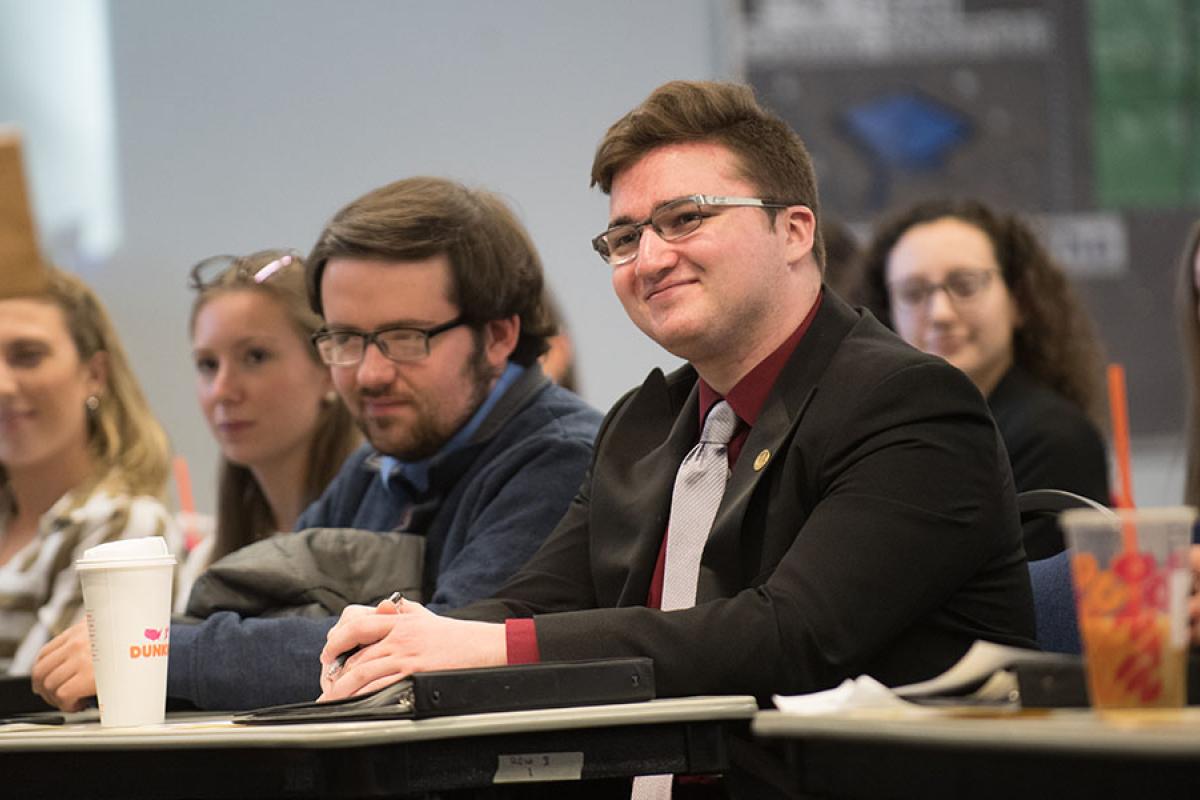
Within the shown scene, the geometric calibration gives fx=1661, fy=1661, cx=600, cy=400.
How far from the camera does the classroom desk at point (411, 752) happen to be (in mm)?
1363

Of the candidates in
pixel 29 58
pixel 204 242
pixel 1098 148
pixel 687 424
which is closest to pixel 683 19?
pixel 1098 148

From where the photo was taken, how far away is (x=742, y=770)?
156 cm

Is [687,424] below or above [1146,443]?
above

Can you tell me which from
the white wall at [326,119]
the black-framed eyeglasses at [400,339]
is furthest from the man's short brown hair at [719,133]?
the white wall at [326,119]

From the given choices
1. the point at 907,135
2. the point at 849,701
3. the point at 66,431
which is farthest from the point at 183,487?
the point at 849,701

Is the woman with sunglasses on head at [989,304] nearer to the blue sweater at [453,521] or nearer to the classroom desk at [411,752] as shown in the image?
the blue sweater at [453,521]

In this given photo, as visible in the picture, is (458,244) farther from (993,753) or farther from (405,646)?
(993,753)

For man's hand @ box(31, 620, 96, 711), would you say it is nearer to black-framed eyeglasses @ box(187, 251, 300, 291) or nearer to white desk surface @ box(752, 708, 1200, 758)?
black-framed eyeglasses @ box(187, 251, 300, 291)

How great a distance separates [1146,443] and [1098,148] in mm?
861

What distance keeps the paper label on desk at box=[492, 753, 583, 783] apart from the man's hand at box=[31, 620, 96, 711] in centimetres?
87

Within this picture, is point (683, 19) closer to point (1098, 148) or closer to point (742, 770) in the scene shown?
point (1098, 148)

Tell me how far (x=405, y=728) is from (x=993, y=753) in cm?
53

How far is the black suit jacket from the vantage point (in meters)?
1.66

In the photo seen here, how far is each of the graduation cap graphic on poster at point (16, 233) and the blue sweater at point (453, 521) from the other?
2.41ft
